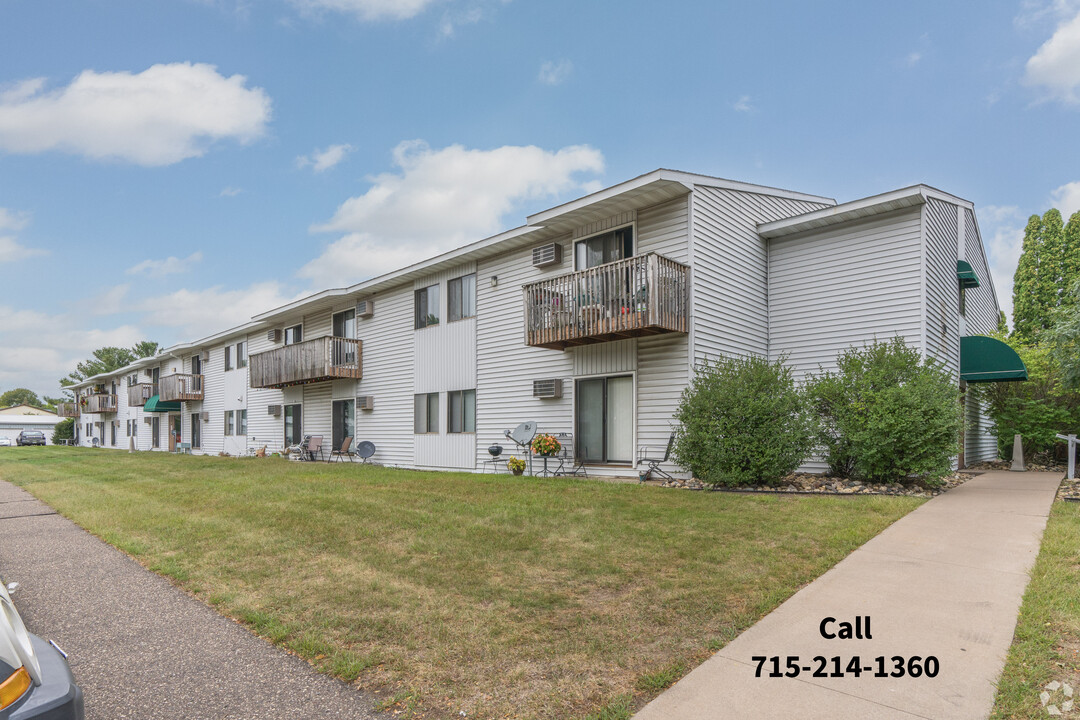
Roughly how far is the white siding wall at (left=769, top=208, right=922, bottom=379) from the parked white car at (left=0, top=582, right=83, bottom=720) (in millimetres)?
12493

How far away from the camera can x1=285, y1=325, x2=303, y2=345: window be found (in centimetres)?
2193

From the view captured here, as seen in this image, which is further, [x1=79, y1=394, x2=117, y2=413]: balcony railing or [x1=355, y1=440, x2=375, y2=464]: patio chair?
[x1=79, y1=394, x2=117, y2=413]: balcony railing

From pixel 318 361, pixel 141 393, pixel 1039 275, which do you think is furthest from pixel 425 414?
pixel 1039 275

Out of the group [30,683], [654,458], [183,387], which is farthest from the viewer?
[183,387]

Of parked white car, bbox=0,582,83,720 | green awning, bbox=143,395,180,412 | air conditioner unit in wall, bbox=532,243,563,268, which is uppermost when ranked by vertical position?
air conditioner unit in wall, bbox=532,243,563,268

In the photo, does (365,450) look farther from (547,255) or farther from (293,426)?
(547,255)

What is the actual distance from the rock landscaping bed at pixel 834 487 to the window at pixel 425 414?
744cm

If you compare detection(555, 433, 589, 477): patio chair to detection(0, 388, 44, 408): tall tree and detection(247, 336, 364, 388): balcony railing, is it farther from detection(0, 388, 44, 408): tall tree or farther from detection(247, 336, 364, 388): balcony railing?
detection(0, 388, 44, 408): tall tree

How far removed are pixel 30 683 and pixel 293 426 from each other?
2177cm

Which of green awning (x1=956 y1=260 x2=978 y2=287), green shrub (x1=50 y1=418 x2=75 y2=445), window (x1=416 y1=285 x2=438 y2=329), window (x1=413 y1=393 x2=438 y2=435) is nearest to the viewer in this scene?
green awning (x1=956 y1=260 x2=978 y2=287)

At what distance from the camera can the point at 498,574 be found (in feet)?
16.6

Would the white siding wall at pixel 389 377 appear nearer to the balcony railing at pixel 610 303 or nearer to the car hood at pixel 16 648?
the balcony railing at pixel 610 303

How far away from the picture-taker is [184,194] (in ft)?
61.3

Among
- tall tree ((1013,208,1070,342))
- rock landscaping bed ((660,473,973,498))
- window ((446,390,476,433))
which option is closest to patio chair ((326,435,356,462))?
window ((446,390,476,433))
